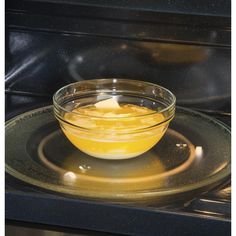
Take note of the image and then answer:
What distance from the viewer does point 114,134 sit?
83cm

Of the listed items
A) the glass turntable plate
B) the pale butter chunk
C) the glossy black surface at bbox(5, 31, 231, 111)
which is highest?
the glossy black surface at bbox(5, 31, 231, 111)

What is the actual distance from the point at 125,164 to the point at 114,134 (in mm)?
58

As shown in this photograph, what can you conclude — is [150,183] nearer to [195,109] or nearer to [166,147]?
[166,147]

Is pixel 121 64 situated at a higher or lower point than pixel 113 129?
higher

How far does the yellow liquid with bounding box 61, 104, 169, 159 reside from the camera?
0.84 m

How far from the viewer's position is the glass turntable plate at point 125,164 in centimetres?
80

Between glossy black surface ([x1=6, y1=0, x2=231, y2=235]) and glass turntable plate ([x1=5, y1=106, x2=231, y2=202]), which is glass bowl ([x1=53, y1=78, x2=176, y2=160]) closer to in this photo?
glass turntable plate ([x1=5, y1=106, x2=231, y2=202])

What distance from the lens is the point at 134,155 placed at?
2.87 ft

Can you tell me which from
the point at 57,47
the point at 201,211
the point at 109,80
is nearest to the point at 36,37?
the point at 57,47

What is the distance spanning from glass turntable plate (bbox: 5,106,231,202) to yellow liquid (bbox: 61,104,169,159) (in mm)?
21

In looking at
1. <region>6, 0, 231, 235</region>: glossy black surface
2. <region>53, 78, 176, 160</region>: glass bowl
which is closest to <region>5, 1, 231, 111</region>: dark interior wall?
<region>6, 0, 231, 235</region>: glossy black surface

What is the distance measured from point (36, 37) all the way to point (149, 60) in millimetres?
212

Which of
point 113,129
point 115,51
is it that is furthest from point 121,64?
point 113,129

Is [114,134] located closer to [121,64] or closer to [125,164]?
[125,164]
